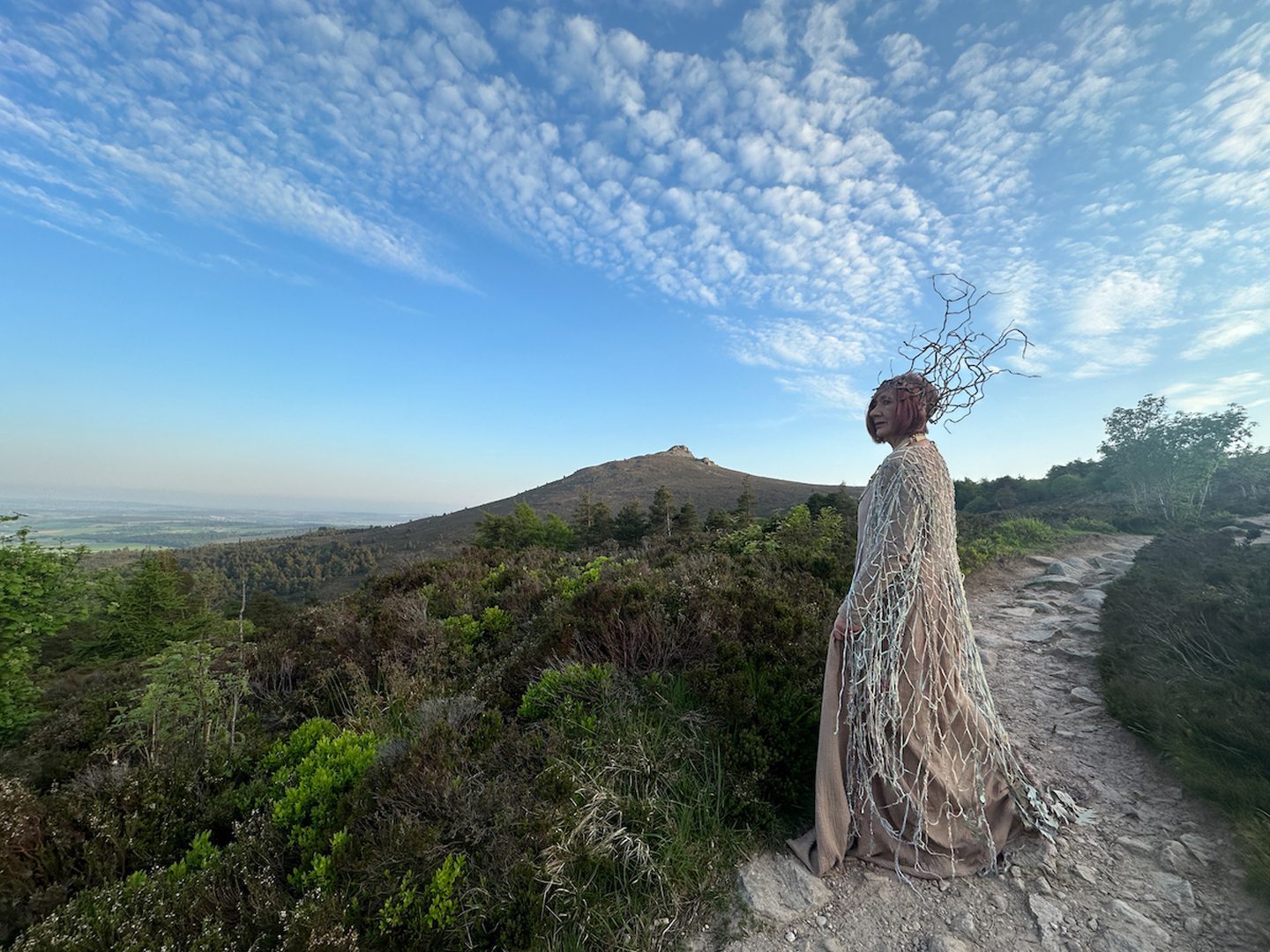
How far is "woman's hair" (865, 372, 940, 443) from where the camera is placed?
264cm

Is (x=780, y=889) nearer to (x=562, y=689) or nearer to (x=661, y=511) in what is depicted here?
(x=562, y=689)

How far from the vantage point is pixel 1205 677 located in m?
3.89

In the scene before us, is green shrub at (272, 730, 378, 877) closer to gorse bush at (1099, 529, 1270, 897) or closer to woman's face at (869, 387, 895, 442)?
woman's face at (869, 387, 895, 442)

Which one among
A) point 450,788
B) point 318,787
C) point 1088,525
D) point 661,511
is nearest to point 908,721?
point 450,788

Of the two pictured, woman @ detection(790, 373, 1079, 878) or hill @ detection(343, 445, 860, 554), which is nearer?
woman @ detection(790, 373, 1079, 878)

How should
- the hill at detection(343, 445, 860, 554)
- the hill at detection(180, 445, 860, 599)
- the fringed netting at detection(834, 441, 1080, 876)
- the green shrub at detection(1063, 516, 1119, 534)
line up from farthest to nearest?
the hill at detection(343, 445, 860, 554)
the hill at detection(180, 445, 860, 599)
the green shrub at detection(1063, 516, 1119, 534)
the fringed netting at detection(834, 441, 1080, 876)

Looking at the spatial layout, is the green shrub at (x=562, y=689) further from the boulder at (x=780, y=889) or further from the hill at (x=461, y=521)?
the hill at (x=461, y=521)

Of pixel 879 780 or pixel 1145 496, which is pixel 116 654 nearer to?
pixel 879 780

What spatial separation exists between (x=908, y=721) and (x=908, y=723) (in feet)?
0.03

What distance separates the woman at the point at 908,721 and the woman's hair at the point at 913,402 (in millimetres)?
108

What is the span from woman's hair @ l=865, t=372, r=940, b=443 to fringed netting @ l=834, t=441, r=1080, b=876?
Answer: 16cm

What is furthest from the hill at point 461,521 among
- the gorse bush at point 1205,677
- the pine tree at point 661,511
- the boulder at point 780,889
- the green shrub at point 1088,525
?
the boulder at point 780,889

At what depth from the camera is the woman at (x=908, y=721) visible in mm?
2396

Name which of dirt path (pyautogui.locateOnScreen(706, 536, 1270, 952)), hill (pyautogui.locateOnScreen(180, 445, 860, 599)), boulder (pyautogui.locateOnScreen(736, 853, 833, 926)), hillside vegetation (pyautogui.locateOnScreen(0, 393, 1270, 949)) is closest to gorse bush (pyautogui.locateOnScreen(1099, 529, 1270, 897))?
dirt path (pyautogui.locateOnScreen(706, 536, 1270, 952))
